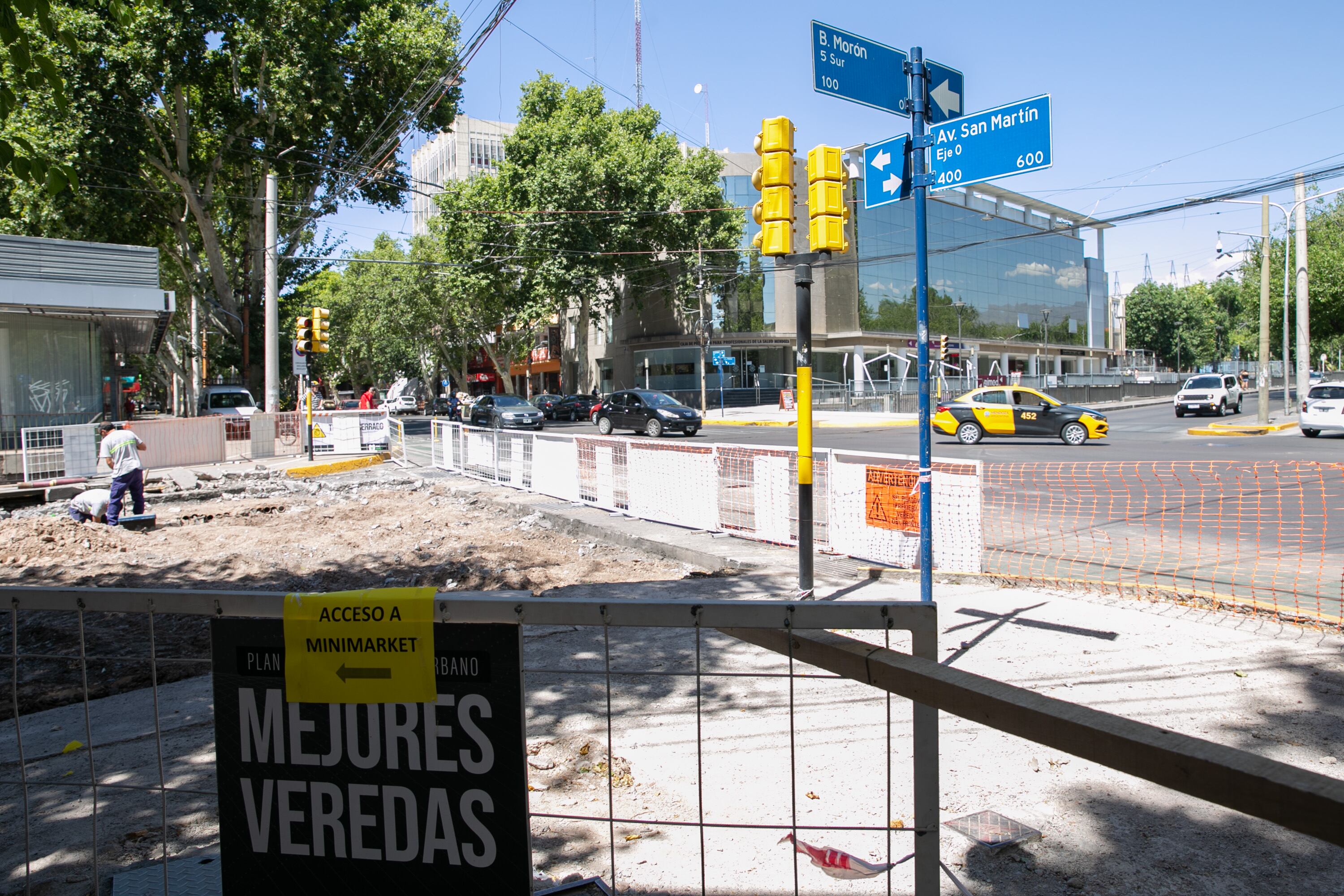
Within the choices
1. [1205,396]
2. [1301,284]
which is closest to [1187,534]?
[1301,284]

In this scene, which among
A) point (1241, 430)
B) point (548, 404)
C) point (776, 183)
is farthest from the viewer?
point (548, 404)

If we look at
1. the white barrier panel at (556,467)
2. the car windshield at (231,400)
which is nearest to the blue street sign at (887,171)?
the white barrier panel at (556,467)

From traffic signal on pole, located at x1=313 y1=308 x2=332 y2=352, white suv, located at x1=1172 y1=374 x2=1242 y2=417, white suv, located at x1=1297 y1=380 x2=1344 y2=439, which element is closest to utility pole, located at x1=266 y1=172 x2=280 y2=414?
traffic signal on pole, located at x1=313 y1=308 x2=332 y2=352

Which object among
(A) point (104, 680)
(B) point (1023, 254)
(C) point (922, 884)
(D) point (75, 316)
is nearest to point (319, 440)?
(D) point (75, 316)

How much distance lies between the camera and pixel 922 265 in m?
5.34

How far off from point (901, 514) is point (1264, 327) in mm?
26642

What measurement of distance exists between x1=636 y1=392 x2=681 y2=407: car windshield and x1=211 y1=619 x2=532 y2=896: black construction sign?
2712cm

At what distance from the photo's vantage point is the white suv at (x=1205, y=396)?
35.0 m

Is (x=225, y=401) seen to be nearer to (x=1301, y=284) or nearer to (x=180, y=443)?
(x=180, y=443)

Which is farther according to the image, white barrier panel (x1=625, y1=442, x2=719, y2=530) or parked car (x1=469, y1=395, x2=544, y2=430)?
parked car (x1=469, y1=395, x2=544, y2=430)

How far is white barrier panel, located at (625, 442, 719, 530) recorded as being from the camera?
10.5m

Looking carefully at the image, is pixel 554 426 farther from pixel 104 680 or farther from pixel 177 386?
pixel 104 680

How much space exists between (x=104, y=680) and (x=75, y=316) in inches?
787

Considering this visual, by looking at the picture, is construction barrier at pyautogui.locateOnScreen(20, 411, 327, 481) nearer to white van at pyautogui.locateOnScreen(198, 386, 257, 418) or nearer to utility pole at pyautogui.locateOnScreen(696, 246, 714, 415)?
white van at pyautogui.locateOnScreen(198, 386, 257, 418)
